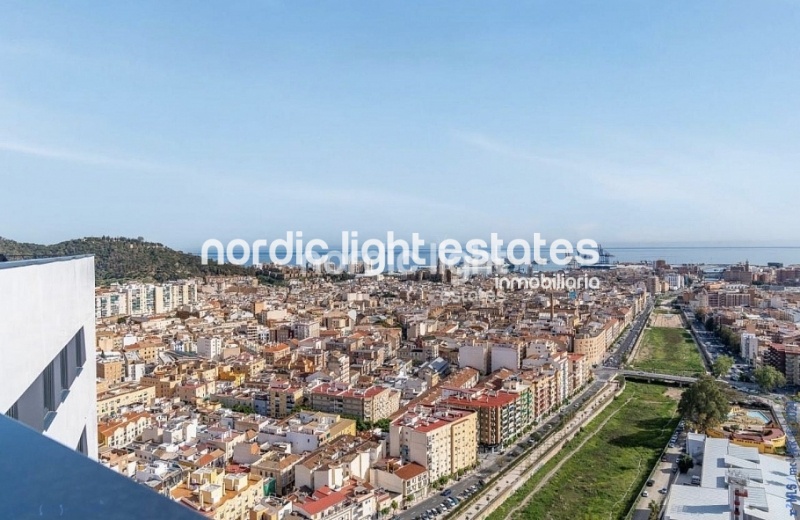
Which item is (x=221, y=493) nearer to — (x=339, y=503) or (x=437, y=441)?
(x=339, y=503)

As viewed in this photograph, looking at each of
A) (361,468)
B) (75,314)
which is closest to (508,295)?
(361,468)

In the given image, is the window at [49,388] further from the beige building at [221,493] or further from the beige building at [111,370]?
the beige building at [111,370]

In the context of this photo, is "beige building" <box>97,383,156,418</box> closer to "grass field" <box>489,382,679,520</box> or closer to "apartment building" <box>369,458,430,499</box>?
"apartment building" <box>369,458,430,499</box>

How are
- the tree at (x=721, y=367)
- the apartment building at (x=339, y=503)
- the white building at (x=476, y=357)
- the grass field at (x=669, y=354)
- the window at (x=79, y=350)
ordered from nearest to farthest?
the window at (x=79, y=350), the apartment building at (x=339, y=503), the tree at (x=721, y=367), the white building at (x=476, y=357), the grass field at (x=669, y=354)

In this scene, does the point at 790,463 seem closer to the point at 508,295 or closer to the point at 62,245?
the point at 508,295

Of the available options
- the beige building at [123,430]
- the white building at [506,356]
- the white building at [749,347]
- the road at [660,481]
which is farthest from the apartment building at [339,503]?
the white building at [749,347]

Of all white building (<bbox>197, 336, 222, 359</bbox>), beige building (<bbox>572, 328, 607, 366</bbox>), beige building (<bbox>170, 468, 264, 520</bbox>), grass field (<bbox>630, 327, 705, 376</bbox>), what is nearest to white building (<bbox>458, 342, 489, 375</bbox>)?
beige building (<bbox>572, 328, 607, 366</bbox>)

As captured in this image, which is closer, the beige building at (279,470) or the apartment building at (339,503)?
the apartment building at (339,503)

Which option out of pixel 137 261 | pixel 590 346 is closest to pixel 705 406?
pixel 590 346
